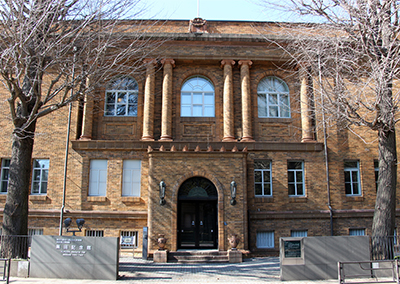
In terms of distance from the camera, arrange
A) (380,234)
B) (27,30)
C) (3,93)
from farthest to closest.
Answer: (3,93) → (380,234) → (27,30)

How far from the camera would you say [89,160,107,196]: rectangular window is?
62.0ft

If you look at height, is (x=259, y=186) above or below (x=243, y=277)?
above

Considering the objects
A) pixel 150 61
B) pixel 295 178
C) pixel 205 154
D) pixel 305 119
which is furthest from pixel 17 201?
pixel 305 119

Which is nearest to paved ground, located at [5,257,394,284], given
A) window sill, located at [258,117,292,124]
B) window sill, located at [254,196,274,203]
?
window sill, located at [254,196,274,203]

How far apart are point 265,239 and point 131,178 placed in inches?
312

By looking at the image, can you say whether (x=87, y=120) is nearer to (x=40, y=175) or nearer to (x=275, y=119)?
(x=40, y=175)

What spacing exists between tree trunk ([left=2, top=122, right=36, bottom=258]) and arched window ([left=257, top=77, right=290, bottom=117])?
12582mm

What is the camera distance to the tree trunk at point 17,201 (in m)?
12.4

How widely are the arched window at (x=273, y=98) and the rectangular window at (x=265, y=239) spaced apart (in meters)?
6.72

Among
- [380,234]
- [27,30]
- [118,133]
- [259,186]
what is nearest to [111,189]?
[118,133]

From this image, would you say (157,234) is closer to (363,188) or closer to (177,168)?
(177,168)

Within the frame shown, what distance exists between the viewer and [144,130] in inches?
757

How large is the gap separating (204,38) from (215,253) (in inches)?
465

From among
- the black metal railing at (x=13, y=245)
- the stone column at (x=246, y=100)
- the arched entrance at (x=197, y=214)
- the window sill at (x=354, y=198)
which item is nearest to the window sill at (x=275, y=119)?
the stone column at (x=246, y=100)
